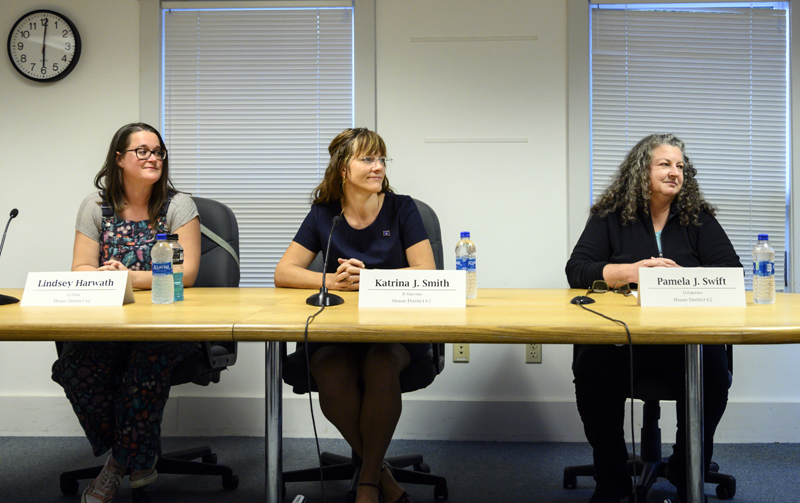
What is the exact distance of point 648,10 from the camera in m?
2.62

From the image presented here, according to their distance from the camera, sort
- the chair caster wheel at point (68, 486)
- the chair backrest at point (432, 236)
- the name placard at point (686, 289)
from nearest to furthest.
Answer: the name placard at point (686, 289) < the chair caster wheel at point (68, 486) < the chair backrest at point (432, 236)

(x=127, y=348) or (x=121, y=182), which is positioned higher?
(x=121, y=182)

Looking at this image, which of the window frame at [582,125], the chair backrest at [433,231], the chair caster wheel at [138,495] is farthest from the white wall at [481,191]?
the chair caster wheel at [138,495]

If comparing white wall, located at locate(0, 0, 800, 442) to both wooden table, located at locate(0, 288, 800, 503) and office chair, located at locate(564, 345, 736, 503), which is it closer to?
office chair, located at locate(564, 345, 736, 503)

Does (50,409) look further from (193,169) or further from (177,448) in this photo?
(193,169)

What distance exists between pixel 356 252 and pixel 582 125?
49.6 inches

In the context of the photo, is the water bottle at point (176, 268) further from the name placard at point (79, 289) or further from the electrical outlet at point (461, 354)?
the electrical outlet at point (461, 354)

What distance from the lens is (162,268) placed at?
A: 146 cm

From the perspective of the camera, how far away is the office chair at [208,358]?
179 cm

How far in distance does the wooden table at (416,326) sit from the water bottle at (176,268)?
87mm

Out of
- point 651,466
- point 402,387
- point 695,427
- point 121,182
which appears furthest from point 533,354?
point 121,182

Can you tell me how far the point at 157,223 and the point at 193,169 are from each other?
0.77 meters

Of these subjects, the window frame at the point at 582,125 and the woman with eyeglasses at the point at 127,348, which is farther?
the window frame at the point at 582,125

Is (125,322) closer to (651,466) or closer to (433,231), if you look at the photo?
(433,231)
